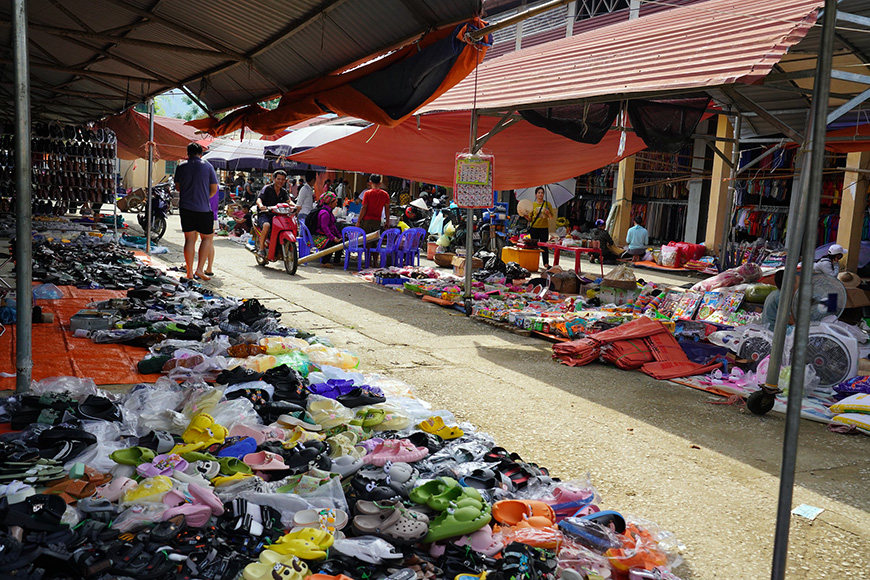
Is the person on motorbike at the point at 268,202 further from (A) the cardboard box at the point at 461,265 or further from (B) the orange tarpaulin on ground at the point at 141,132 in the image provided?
(B) the orange tarpaulin on ground at the point at 141,132

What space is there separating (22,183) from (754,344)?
5.97 metres

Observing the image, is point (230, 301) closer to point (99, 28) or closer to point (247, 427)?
point (99, 28)

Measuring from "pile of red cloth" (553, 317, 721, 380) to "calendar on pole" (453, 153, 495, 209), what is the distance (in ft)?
8.51

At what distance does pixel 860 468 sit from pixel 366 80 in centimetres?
474

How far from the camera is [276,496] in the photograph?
9.20 feet

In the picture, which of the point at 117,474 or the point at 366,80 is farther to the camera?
the point at 366,80

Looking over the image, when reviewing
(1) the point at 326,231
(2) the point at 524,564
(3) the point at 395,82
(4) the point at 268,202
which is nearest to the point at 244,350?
(3) the point at 395,82

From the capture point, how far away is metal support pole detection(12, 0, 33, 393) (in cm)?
335

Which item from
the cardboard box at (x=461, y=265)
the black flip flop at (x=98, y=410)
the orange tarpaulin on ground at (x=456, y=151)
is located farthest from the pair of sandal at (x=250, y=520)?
the cardboard box at (x=461, y=265)

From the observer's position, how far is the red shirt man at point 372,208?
13.0 meters

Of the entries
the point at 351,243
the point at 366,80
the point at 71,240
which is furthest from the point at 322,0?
the point at 71,240

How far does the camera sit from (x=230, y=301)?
24.8ft

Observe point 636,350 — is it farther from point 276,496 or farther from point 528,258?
point 528,258

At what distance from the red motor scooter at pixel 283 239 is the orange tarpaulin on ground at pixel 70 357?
213 inches
